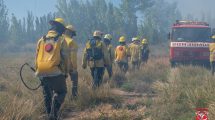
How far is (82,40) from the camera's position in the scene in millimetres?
52500

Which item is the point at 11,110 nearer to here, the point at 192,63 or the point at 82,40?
the point at 192,63

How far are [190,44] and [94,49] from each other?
780cm

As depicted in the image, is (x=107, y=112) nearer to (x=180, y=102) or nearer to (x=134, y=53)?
(x=180, y=102)

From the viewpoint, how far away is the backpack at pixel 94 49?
10023 mm

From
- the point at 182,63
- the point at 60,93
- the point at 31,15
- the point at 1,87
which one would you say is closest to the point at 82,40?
the point at 31,15

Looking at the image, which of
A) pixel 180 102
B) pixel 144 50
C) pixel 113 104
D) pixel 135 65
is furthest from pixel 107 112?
pixel 144 50

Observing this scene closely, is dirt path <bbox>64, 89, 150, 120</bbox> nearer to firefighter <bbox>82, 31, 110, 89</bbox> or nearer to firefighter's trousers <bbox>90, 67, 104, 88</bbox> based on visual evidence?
firefighter's trousers <bbox>90, 67, 104, 88</bbox>

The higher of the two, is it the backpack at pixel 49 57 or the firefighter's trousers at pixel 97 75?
the backpack at pixel 49 57

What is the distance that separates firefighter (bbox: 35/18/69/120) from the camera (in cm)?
644

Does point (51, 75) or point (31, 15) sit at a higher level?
point (31, 15)

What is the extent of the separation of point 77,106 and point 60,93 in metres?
1.58

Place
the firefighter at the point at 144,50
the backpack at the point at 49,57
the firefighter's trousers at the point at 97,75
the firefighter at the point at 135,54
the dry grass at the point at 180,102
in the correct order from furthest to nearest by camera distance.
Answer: the firefighter at the point at 144,50
the firefighter at the point at 135,54
the firefighter's trousers at the point at 97,75
the dry grass at the point at 180,102
the backpack at the point at 49,57

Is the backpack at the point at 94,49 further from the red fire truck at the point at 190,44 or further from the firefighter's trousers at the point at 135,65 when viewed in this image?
the red fire truck at the point at 190,44

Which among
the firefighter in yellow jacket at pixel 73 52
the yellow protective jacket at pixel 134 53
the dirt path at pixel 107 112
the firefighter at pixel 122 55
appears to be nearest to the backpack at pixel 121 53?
the firefighter at pixel 122 55
